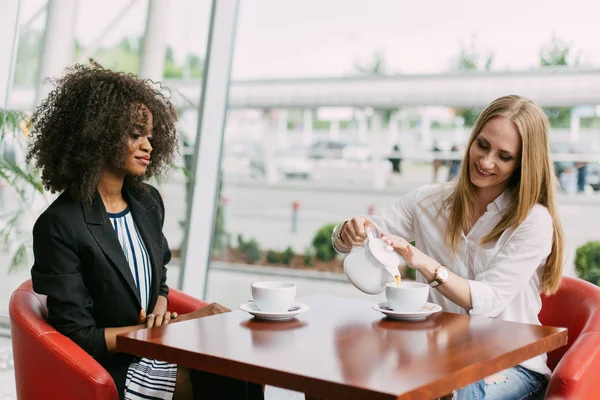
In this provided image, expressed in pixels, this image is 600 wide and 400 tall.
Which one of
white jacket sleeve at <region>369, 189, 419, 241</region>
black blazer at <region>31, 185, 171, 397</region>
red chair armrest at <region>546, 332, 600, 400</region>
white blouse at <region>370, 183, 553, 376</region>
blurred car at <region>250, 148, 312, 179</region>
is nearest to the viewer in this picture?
red chair armrest at <region>546, 332, 600, 400</region>

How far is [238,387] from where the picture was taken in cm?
198

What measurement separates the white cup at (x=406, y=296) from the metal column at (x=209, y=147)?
2.47 m

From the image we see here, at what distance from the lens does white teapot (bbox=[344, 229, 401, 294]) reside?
5.99 ft

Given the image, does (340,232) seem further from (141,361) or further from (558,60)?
(558,60)

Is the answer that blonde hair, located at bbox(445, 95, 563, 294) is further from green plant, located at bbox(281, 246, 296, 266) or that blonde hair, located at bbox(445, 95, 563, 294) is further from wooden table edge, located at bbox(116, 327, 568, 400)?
green plant, located at bbox(281, 246, 296, 266)

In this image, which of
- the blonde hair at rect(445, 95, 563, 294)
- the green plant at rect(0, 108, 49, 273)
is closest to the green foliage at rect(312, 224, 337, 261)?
the green plant at rect(0, 108, 49, 273)

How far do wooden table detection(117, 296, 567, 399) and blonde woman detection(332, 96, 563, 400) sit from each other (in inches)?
6.3

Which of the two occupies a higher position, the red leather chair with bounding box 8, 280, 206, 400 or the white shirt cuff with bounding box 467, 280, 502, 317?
the white shirt cuff with bounding box 467, 280, 502, 317

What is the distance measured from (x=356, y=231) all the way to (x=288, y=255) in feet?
8.76

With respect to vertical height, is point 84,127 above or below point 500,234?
above

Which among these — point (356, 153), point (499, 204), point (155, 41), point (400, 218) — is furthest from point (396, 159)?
point (499, 204)

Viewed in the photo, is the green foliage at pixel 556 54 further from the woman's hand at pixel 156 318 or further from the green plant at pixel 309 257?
the woman's hand at pixel 156 318

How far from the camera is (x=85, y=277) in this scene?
6.43 ft

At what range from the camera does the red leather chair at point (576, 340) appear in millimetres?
1780
